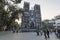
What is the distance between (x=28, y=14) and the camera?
94.4m

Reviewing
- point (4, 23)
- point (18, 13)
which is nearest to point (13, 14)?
point (18, 13)

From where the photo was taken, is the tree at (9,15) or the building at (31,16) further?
the building at (31,16)

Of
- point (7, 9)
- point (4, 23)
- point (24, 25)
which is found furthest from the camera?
point (24, 25)

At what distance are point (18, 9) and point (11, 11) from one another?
2584 millimetres

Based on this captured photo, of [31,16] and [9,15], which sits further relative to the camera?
[31,16]

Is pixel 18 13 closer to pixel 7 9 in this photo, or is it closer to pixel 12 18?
pixel 12 18

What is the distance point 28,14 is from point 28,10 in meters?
4.14

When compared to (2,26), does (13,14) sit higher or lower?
higher

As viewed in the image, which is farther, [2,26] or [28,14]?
[28,14]

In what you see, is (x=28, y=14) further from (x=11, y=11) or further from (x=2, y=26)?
(x=11, y=11)

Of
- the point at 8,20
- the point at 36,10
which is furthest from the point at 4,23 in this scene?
the point at 36,10

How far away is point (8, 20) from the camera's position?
155ft

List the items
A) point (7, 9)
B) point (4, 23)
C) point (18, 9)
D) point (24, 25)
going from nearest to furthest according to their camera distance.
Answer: point (7, 9), point (18, 9), point (4, 23), point (24, 25)

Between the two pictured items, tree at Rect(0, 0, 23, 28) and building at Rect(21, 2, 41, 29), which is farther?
building at Rect(21, 2, 41, 29)
